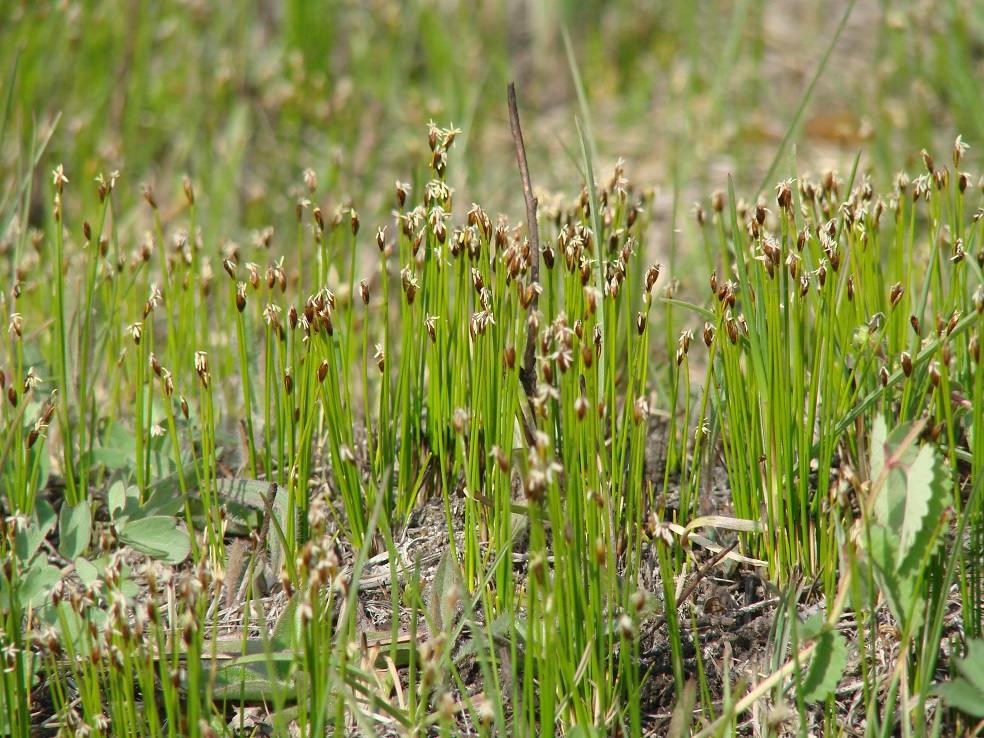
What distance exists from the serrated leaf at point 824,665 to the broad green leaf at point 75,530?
1206 mm

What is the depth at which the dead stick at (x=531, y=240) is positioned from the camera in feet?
5.02

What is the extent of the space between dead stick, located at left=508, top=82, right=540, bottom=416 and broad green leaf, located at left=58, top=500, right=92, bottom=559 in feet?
2.65

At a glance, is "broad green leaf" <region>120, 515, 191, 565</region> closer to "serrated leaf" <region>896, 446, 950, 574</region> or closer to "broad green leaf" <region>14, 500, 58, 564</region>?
"broad green leaf" <region>14, 500, 58, 564</region>

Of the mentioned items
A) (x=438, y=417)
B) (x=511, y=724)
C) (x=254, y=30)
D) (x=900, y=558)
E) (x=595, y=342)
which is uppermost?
(x=254, y=30)

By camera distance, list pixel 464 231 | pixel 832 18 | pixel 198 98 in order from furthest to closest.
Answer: pixel 832 18 → pixel 198 98 → pixel 464 231

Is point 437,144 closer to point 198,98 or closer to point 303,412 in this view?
point 303,412

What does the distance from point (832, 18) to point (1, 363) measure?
14.1ft

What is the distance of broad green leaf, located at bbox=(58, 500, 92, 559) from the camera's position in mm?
1598

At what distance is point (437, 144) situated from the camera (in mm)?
1551

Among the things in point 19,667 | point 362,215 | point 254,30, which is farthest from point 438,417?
point 254,30

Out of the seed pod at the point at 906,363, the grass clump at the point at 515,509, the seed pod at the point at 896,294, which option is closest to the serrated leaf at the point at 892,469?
the grass clump at the point at 515,509

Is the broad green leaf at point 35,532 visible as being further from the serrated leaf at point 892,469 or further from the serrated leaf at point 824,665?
the serrated leaf at point 892,469

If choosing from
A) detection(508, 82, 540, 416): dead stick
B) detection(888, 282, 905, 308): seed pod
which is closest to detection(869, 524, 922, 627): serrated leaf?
detection(888, 282, 905, 308): seed pod

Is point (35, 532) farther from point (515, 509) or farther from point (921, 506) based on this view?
point (921, 506)
